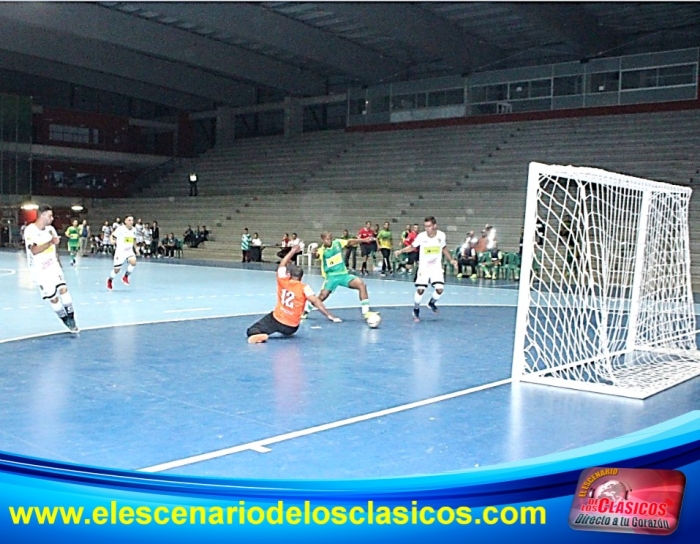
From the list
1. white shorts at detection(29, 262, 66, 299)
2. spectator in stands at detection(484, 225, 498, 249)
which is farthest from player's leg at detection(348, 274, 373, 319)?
spectator in stands at detection(484, 225, 498, 249)

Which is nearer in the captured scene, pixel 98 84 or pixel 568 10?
pixel 568 10

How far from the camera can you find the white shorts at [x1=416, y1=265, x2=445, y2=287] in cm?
1302

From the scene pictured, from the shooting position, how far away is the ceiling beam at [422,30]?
27.2 metres

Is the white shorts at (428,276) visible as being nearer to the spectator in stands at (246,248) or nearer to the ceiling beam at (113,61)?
the spectator in stands at (246,248)

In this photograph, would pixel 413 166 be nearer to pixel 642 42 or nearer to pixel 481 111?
pixel 481 111

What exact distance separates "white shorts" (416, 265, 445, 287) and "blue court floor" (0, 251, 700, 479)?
0.73 m

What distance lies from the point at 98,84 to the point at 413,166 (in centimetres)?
1997

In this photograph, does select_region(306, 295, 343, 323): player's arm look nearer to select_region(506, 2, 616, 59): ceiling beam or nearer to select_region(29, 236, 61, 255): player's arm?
select_region(29, 236, 61, 255): player's arm

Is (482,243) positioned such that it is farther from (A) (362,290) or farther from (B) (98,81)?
(B) (98,81)

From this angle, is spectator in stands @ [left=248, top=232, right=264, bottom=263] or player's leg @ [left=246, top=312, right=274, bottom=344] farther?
spectator in stands @ [left=248, top=232, right=264, bottom=263]

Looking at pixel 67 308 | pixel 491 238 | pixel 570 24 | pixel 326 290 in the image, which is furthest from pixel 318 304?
pixel 570 24

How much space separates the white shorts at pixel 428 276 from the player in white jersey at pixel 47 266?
18.7 feet

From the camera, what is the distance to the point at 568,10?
2756 cm

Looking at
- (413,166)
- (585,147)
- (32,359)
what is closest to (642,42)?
(585,147)
